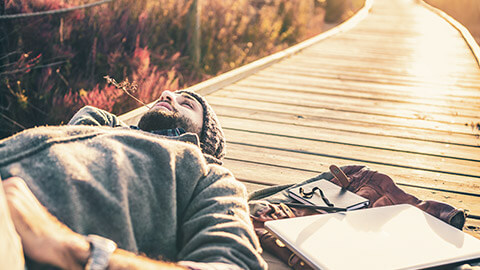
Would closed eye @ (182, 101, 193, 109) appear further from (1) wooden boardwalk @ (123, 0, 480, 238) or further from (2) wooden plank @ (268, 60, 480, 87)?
(2) wooden plank @ (268, 60, 480, 87)

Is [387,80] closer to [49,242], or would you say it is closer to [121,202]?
[121,202]

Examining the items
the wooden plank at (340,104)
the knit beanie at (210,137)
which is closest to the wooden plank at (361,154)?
the wooden plank at (340,104)

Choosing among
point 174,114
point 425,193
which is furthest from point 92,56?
point 425,193

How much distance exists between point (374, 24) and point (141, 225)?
1065cm

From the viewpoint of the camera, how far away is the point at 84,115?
2.27m

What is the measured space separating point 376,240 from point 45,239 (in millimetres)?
1196

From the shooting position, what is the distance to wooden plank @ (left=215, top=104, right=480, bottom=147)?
3.71 m

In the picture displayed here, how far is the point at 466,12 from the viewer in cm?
1827

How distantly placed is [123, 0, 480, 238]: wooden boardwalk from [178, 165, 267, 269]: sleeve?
0.96 metres

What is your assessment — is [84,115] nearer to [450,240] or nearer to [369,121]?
[450,240]

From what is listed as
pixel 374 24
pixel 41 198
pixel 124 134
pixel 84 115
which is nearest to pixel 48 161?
pixel 41 198

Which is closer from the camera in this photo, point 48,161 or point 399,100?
point 48,161

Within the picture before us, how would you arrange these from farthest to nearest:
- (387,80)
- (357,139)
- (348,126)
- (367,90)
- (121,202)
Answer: (387,80) < (367,90) < (348,126) < (357,139) < (121,202)

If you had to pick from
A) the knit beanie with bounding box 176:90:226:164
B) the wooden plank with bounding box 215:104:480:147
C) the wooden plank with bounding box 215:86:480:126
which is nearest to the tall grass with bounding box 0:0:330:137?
the wooden plank with bounding box 215:86:480:126
